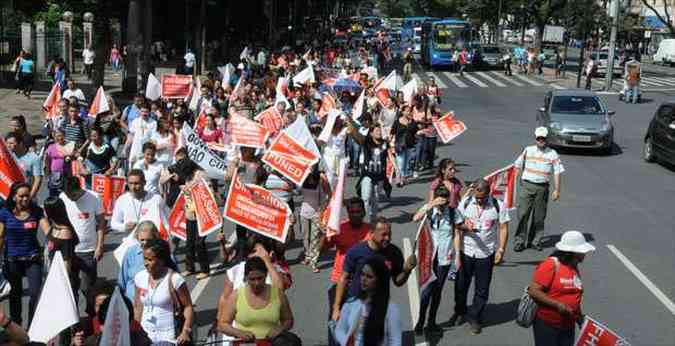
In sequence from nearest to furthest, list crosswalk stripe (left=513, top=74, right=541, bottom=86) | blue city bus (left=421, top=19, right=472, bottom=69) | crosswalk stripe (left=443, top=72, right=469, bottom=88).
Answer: crosswalk stripe (left=443, top=72, right=469, bottom=88), crosswalk stripe (left=513, top=74, right=541, bottom=86), blue city bus (left=421, top=19, right=472, bottom=69)

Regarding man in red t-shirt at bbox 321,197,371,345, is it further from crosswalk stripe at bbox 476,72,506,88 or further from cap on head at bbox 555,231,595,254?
crosswalk stripe at bbox 476,72,506,88

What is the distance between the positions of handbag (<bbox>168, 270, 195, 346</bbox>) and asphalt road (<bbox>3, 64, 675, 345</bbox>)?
211cm

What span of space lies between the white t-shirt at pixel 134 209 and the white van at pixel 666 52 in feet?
230

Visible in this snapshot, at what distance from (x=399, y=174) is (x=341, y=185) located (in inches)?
323

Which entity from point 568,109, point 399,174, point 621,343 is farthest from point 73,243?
point 568,109

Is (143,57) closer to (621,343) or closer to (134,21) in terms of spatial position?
(134,21)

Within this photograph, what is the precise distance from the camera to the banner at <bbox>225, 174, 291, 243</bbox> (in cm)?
895

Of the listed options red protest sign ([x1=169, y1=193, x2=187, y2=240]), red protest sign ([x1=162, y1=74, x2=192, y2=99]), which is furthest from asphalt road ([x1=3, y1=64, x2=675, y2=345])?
red protest sign ([x1=162, y1=74, x2=192, y2=99])

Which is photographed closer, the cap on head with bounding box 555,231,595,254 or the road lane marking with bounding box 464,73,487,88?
the cap on head with bounding box 555,231,595,254

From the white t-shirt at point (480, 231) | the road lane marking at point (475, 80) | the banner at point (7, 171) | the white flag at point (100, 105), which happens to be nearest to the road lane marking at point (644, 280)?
the white t-shirt at point (480, 231)

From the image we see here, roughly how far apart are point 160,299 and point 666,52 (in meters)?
73.5

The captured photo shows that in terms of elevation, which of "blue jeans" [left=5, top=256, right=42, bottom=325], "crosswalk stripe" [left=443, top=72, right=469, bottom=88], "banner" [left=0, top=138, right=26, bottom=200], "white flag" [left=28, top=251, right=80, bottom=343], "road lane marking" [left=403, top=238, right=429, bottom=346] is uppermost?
"banner" [left=0, top=138, right=26, bottom=200]

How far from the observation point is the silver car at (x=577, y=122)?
22.5 m

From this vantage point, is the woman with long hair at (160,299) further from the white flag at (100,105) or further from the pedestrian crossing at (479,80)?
the pedestrian crossing at (479,80)
